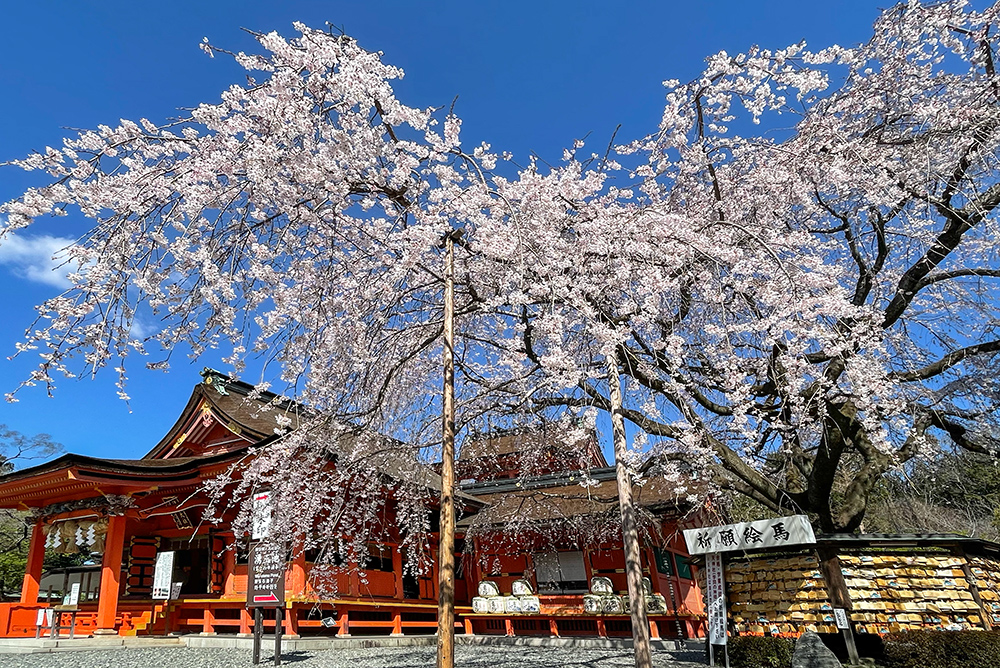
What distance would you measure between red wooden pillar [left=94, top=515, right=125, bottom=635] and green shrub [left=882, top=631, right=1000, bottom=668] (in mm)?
12829

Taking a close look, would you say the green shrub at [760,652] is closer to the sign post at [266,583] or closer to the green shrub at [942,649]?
the green shrub at [942,649]

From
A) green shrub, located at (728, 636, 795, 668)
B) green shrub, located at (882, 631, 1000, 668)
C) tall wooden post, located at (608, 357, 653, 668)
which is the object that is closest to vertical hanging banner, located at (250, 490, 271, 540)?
tall wooden post, located at (608, 357, 653, 668)

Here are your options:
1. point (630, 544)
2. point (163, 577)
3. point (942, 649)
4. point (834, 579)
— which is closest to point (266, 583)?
point (163, 577)

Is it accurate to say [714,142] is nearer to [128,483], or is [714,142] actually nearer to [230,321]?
[230,321]

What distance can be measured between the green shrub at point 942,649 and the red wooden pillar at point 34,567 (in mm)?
15142

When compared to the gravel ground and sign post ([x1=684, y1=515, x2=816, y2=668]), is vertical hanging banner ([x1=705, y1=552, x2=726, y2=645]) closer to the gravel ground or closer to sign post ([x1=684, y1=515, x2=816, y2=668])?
sign post ([x1=684, y1=515, x2=816, y2=668])

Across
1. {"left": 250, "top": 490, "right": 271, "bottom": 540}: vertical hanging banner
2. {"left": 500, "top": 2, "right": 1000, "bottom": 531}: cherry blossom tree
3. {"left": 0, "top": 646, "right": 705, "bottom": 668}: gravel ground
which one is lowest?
{"left": 0, "top": 646, "right": 705, "bottom": 668}: gravel ground

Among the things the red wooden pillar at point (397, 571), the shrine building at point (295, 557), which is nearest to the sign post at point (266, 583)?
the shrine building at point (295, 557)

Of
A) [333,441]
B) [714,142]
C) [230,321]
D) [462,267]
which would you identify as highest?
[714,142]

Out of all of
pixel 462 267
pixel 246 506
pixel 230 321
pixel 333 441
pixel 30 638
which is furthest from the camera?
pixel 30 638

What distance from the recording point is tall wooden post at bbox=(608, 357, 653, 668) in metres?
4.71

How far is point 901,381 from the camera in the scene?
626 centimetres

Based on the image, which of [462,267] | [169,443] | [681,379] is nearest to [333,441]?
[462,267]

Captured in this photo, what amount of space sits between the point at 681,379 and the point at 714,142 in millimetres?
2907
